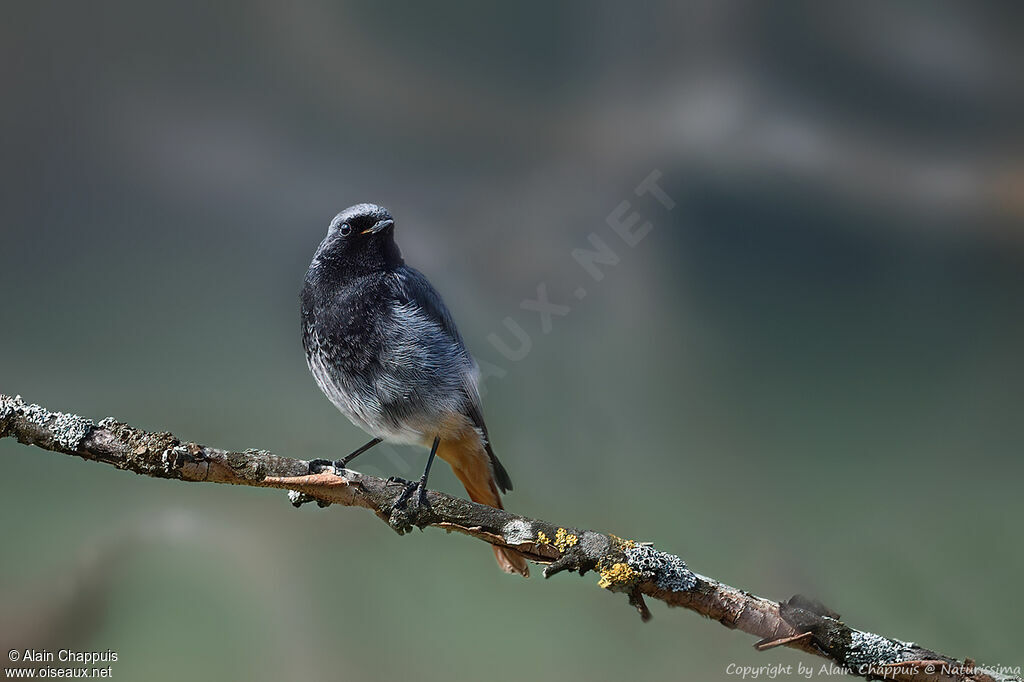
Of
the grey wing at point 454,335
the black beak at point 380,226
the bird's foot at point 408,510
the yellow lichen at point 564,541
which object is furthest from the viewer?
the grey wing at point 454,335

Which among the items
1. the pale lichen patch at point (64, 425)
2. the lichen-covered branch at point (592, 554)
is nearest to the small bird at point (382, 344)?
the lichen-covered branch at point (592, 554)

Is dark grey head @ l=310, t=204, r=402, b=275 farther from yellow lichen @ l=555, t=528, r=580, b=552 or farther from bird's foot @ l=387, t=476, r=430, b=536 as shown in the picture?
yellow lichen @ l=555, t=528, r=580, b=552

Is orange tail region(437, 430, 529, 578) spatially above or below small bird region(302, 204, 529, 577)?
below

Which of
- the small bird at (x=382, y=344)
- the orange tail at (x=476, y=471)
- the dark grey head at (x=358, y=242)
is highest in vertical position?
the dark grey head at (x=358, y=242)

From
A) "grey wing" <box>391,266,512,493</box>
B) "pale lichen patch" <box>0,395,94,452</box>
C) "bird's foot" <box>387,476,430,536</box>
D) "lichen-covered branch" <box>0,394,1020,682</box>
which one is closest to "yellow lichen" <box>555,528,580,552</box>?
"lichen-covered branch" <box>0,394,1020,682</box>

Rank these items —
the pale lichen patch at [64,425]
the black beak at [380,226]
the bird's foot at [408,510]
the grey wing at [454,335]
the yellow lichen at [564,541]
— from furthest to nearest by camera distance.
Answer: the grey wing at [454,335] → the black beak at [380,226] → the bird's foot at [408,510] → the yellow lichen at [564,541] → the pale lichen patch at [64,425]

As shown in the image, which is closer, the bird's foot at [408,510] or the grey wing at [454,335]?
the bird's foot at [408,510]

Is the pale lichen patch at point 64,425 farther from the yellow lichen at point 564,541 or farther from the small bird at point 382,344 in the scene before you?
the yellow lichen at point 564,541
